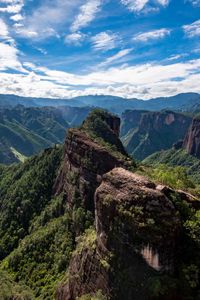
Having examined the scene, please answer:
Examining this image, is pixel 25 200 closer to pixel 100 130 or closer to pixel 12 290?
pixel 100 130

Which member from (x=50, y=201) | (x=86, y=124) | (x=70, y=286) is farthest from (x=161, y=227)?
(x=86, y=124)

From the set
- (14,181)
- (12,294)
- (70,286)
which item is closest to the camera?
(70,286)

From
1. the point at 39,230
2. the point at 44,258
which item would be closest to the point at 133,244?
the point at 44,258

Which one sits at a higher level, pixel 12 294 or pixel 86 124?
pixel 86 124

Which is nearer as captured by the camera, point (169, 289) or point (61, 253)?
point (169, 289)

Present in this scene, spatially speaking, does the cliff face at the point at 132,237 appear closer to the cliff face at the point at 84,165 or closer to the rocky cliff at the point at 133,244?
the rocky cliff at the point at 133,244

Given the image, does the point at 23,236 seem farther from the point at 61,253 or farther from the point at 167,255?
the point at 167,255

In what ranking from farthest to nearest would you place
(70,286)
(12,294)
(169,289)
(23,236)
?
(23,236) → (12,294) → (70,286) → (169,289)
